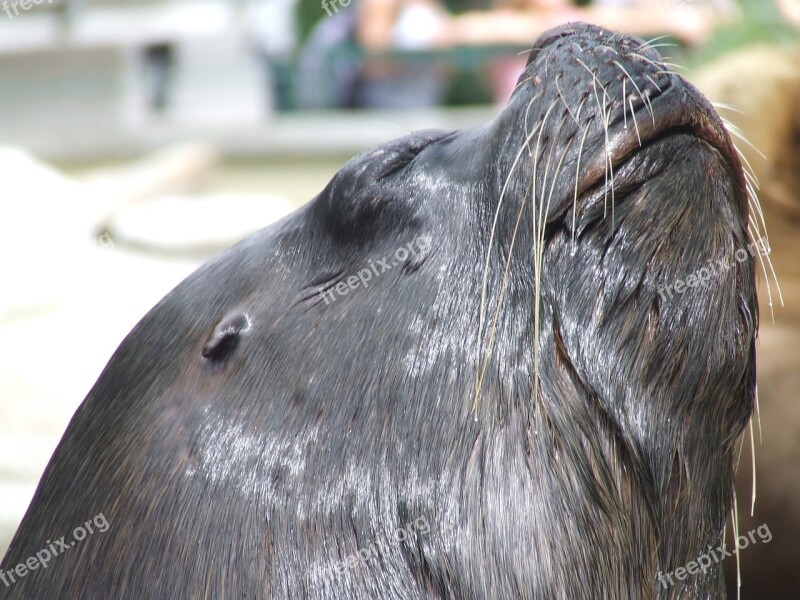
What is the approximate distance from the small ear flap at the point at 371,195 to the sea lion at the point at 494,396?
0.03 ft

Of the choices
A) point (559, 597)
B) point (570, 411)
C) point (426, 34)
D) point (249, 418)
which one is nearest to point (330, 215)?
point (249, 418)

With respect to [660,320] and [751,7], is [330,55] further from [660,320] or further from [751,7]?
[660,320]

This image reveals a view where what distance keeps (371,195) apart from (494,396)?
14.9 inches

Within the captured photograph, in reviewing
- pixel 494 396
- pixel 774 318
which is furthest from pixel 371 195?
pixel 774 318

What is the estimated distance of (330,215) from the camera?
1714 mm

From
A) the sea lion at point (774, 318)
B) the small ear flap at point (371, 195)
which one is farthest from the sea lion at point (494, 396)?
the sea lion at point (774, 318)

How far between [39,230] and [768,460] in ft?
12.7

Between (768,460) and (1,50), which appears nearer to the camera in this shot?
(768,460)

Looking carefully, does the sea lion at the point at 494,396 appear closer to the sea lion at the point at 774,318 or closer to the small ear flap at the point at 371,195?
the small ear flap at the point at 371,195

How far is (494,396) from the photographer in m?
1.49

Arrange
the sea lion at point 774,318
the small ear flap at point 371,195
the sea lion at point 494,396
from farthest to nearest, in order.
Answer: the sea lion at point 774,318, the small ear flap at point 371,195, the sea lion at point 494,396

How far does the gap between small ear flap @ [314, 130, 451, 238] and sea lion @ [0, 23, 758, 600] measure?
1cm

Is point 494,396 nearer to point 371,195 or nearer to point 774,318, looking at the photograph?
point 371,195

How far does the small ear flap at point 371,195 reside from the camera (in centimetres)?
167
